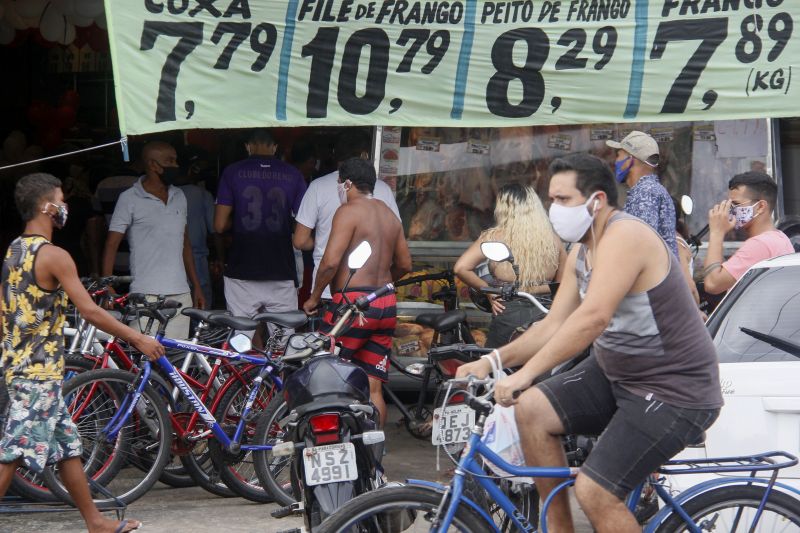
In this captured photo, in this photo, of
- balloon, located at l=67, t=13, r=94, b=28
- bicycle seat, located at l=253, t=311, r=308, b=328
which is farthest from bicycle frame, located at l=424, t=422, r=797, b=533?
balloon, located at l=67, t=13, r=94, b=28

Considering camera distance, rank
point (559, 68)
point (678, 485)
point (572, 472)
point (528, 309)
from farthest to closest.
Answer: point (559, 68)
point (528, 309)
point (678, 485)
point (572, 472)

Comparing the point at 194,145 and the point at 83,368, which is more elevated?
the point at 194,145

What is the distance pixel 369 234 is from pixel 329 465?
9.29 feet

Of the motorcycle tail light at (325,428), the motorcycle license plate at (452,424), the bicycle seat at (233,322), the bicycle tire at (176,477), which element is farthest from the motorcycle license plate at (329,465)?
the bicycle tire at (176,477)

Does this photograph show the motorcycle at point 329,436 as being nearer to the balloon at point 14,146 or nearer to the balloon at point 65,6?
the balloon at point 65,6

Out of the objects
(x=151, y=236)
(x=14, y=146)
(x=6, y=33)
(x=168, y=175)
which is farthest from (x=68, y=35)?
(x=151, y=236)

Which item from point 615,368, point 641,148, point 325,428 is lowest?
point 325,428

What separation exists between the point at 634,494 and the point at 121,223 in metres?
5.26

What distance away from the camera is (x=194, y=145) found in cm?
1134

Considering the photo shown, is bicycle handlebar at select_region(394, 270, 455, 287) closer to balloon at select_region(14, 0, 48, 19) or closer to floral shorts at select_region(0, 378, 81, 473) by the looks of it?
floral shorts at select_region(0, 378, 81, 473)

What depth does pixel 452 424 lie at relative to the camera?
462 centimetres

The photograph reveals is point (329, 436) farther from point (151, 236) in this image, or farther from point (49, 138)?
point (49, 138)

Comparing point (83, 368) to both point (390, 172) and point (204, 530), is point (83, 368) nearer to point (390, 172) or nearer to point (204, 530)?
point (204, 530)

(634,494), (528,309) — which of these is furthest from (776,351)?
(528,309)
